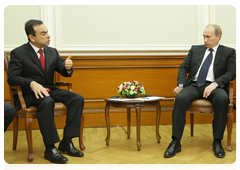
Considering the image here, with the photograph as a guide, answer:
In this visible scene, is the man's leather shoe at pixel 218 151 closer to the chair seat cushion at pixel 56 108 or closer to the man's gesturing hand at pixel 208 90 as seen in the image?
the man's gesturing hand at pixel 208 90

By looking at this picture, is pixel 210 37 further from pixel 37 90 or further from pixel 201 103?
pixel 37 90

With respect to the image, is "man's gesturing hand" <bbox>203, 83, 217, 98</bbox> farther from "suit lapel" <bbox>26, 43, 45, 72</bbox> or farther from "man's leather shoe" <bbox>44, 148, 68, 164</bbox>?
"suit lapel" <bbox>26, 43, 45, 72</bbox>

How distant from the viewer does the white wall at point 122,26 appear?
139 inches

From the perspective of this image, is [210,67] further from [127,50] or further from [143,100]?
[127,50]

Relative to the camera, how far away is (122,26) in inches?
144

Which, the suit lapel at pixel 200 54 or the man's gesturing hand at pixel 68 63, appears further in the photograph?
the suit lapel at pixel 200 54

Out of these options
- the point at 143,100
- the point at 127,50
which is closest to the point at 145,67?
the point at 127,50

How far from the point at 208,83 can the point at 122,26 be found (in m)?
1.66

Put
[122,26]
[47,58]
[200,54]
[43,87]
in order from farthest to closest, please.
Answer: [122,26] < [200,54] < [47,58] < [43,87]

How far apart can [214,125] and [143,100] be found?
2.47 ft

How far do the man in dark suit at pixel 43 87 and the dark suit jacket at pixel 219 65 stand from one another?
51.3 inches

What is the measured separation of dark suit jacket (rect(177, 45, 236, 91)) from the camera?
256 cm

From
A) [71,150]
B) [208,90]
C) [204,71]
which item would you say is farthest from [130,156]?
[204,71]

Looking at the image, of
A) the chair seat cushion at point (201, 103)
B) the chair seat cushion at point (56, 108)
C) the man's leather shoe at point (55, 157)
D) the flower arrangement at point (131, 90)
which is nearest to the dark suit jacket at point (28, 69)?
the chair seat cushion at point (56, 108)
